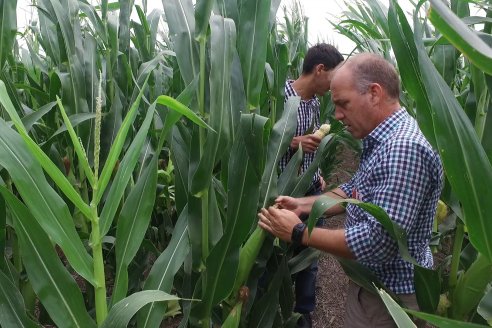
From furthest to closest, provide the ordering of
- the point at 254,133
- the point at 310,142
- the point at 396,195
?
the point at 310,142 < the point at 396,195 < the point at 254,133

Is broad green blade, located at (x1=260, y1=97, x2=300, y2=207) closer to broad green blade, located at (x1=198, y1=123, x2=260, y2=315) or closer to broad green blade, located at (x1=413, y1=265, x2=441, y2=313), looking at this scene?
broad green blade, located at (x1=198, y1=123, x2=260, y2=315)

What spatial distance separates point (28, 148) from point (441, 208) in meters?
1.93

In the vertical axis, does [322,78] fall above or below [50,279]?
above

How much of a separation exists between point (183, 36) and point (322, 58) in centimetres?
130

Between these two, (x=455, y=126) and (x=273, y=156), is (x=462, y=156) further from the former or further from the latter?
(x=273, y=156)

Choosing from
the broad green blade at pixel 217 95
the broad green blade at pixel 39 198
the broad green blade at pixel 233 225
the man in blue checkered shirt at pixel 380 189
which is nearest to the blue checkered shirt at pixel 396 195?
the man in blue checkered shirt at pixel 380 189

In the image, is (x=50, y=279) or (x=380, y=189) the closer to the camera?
(x=50, y=279)

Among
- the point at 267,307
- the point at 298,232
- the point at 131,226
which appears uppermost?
the point at 131,226

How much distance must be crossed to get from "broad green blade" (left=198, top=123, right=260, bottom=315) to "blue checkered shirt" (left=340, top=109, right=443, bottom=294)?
334mm

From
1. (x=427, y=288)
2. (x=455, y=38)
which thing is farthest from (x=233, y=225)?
(x=455, y=38)

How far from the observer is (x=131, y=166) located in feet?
3.00

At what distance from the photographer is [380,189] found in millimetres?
1321

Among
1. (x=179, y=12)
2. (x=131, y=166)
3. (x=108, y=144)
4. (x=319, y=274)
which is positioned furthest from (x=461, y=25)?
(x=319, y=274)

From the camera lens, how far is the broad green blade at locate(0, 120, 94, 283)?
33.5 inches
